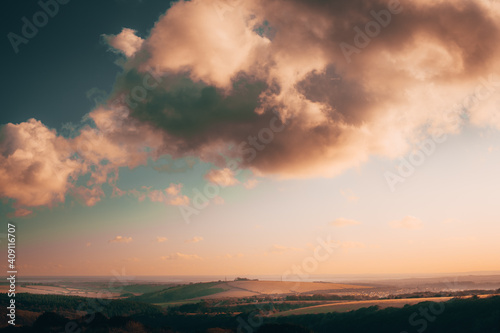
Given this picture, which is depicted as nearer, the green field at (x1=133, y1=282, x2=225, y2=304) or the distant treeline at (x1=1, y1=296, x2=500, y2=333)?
the distant treeline at (x1=1, y1=296, x2=500, y2=333)

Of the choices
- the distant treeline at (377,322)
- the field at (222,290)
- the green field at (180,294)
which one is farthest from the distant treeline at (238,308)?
the green field at (180,294)

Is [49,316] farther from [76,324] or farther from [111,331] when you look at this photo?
[111,331]

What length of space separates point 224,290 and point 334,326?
9848 centimetres

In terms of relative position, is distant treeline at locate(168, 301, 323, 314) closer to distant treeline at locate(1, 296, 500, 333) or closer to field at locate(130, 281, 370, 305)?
distant treeline at locate(1, 296, 500, 333)

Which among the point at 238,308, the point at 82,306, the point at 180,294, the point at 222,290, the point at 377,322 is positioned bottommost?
the point at 180,294

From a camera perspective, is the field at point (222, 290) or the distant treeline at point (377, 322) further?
the field at point (222, 290)

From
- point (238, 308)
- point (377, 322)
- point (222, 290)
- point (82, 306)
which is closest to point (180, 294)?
point (222, 290)

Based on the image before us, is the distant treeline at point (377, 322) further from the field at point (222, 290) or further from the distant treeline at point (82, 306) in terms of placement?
the field at point (222, 290)

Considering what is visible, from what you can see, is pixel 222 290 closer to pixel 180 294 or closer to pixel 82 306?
pixel 180 294

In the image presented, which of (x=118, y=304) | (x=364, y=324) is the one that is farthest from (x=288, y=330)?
(x=118, y=304)

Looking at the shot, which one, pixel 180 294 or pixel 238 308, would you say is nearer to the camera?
pixel 238 308

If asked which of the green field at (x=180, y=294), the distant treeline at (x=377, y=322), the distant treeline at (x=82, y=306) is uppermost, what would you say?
the distant treeline at (x=377, y=322)

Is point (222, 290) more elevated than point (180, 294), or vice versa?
point (222, 290)

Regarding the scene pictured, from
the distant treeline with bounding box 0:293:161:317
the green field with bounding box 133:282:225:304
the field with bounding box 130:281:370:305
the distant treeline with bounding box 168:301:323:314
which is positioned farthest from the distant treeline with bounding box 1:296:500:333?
the green field with bounding box 133:282:225:304
